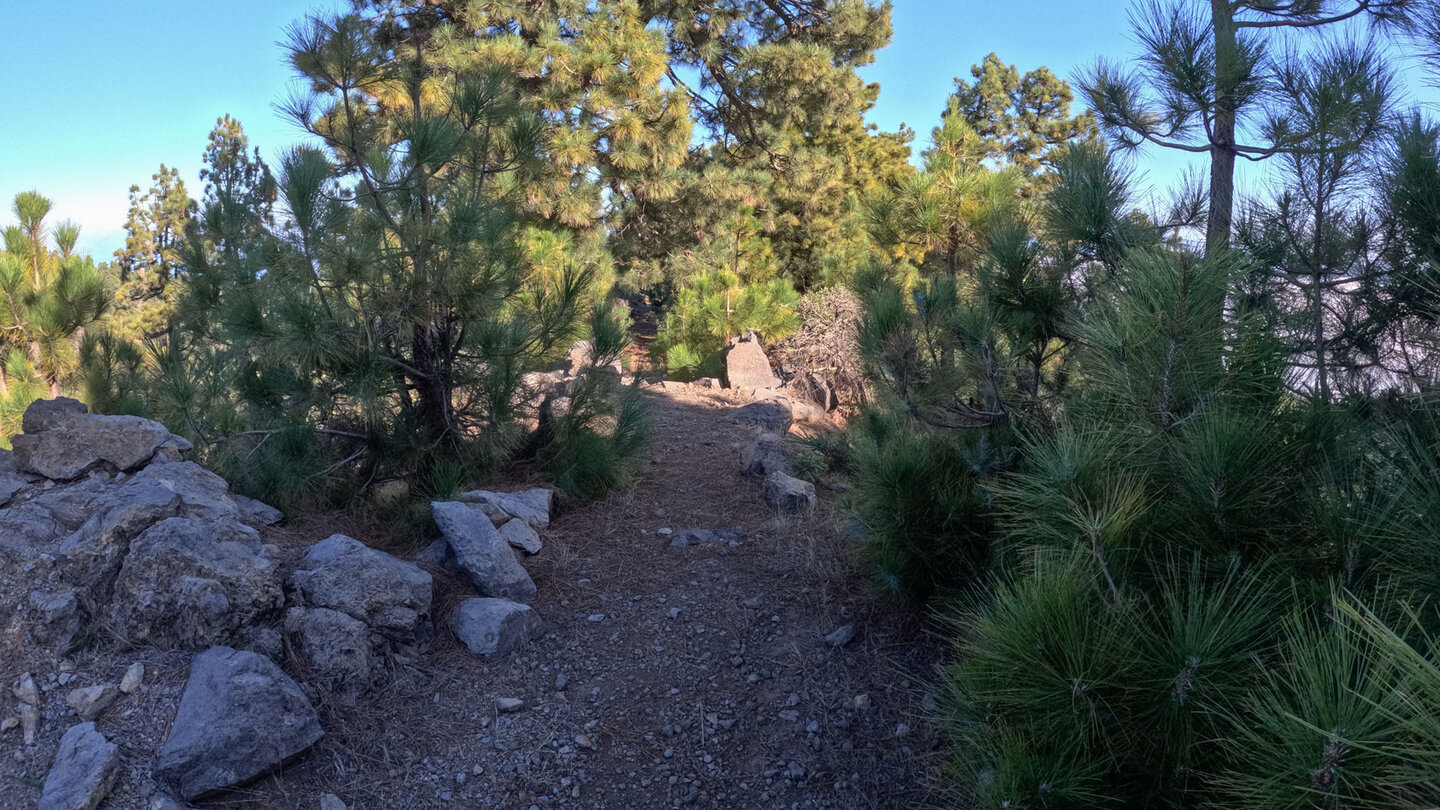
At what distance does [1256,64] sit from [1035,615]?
7.89 ft

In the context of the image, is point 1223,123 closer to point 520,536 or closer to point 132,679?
point 520,536

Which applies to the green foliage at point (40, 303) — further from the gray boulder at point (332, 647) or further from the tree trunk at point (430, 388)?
the gray boulder at point (332, 647)

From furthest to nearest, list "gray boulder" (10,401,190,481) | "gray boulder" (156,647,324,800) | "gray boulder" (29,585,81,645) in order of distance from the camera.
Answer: "gray boulder" (10,401,190,481) → "gray boulder" (29,585,81,645) → "gray boulder" (156,647,324,800)

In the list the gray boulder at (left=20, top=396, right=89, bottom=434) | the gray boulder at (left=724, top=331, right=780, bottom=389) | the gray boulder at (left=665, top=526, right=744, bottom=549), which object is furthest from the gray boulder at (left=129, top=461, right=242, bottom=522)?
the gray boulder at (left=724, top=331, right=780, bottom=389)

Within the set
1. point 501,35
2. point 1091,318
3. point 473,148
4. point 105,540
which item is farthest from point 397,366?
point 501,35

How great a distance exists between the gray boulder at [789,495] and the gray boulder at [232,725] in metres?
2.70

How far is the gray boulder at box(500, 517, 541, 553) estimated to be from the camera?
4254 mm

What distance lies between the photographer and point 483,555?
3854mm

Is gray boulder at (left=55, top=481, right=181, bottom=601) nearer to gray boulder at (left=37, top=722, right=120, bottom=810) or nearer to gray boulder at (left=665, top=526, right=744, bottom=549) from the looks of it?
gray boulder at (left=37, top=722, right=120, bottom=810)

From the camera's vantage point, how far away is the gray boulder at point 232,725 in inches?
105

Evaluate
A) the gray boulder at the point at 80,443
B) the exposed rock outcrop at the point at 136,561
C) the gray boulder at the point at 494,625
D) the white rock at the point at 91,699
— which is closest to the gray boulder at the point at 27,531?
the exposed rock outcrop at the point at 136,561

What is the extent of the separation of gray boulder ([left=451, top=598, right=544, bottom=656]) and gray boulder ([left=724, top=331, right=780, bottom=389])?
6153 millimetres

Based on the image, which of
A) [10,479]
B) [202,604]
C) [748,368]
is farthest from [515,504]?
[748,368]

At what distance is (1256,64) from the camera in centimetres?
316
